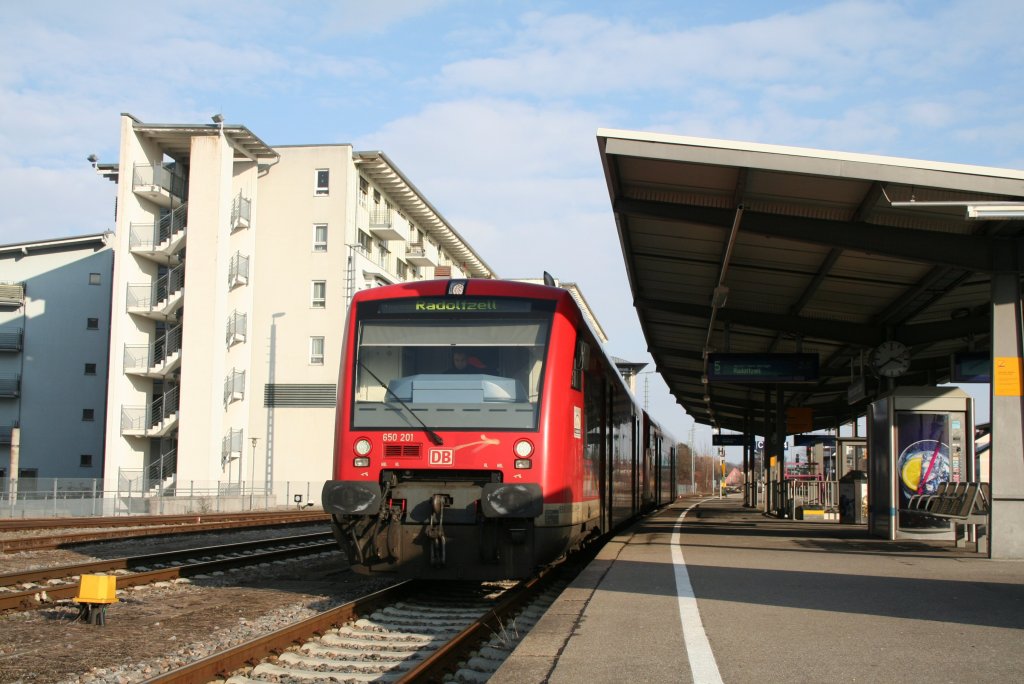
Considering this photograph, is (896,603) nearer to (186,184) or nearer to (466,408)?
(466,408)

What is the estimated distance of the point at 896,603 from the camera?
8.78 m

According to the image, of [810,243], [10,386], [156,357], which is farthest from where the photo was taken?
[10,386]

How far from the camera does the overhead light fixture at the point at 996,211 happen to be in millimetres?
10758

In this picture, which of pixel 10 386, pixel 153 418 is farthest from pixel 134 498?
pixel 10 386

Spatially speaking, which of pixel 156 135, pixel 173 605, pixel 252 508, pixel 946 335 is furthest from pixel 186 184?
pixel 173 605

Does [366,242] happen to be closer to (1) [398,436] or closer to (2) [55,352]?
(2) [55,352]

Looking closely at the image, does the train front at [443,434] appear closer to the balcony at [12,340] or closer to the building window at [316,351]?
the building window at [316,351]

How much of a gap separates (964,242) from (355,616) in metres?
9.19

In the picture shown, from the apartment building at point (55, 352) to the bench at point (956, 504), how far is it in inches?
1716

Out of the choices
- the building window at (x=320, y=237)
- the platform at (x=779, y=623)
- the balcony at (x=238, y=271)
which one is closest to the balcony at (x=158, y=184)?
the balcony at (x=238, y=271)

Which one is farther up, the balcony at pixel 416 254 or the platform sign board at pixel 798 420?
the balcony at pixel 416 254

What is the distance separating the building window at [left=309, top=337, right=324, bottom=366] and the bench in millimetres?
35055

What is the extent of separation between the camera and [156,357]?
153 feet

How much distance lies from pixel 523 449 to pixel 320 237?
41.1 metres
